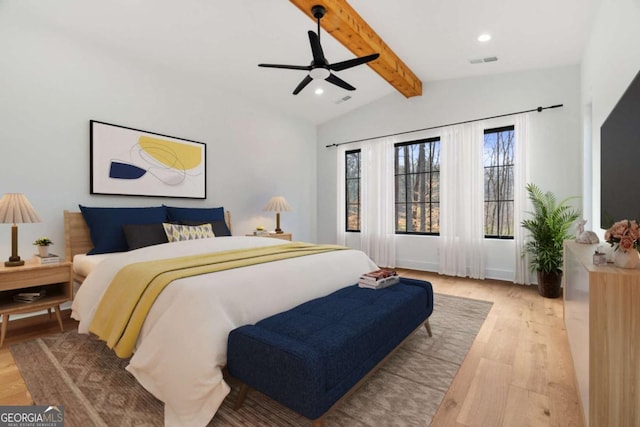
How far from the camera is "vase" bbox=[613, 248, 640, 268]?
4.33 ft

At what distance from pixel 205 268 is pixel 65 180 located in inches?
84.3

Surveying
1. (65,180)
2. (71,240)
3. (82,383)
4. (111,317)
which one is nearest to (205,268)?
(111,317)

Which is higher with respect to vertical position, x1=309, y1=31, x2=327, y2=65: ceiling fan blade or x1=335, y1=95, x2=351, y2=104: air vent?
x1=335, y1=95, x2=351, y2=104: air vent

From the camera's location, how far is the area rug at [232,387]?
148cm

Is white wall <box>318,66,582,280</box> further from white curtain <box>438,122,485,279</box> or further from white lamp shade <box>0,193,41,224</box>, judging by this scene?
white lamp shade <box>0,193,41,224</box>

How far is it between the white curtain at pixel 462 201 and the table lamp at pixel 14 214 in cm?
465

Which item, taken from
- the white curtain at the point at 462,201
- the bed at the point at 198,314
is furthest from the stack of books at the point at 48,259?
the white curtain at the point at 462,201

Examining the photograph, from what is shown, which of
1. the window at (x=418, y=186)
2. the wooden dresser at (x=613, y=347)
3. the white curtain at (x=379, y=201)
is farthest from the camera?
the white curtain at (x=379, y=201)

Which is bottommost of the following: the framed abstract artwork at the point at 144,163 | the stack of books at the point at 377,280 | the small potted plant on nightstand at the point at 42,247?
the stack of books at the point at 377,280

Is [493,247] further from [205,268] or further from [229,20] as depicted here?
[229,20]

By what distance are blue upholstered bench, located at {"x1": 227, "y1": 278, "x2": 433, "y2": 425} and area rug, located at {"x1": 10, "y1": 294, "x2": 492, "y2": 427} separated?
19 cm

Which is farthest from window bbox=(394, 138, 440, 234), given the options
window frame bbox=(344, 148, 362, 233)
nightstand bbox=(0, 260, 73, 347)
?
nightstand bbox=(0, 260, 73, 347)

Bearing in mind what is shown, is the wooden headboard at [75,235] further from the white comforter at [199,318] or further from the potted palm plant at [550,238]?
the potted palm plant at [550,238]

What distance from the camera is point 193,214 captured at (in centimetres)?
363
